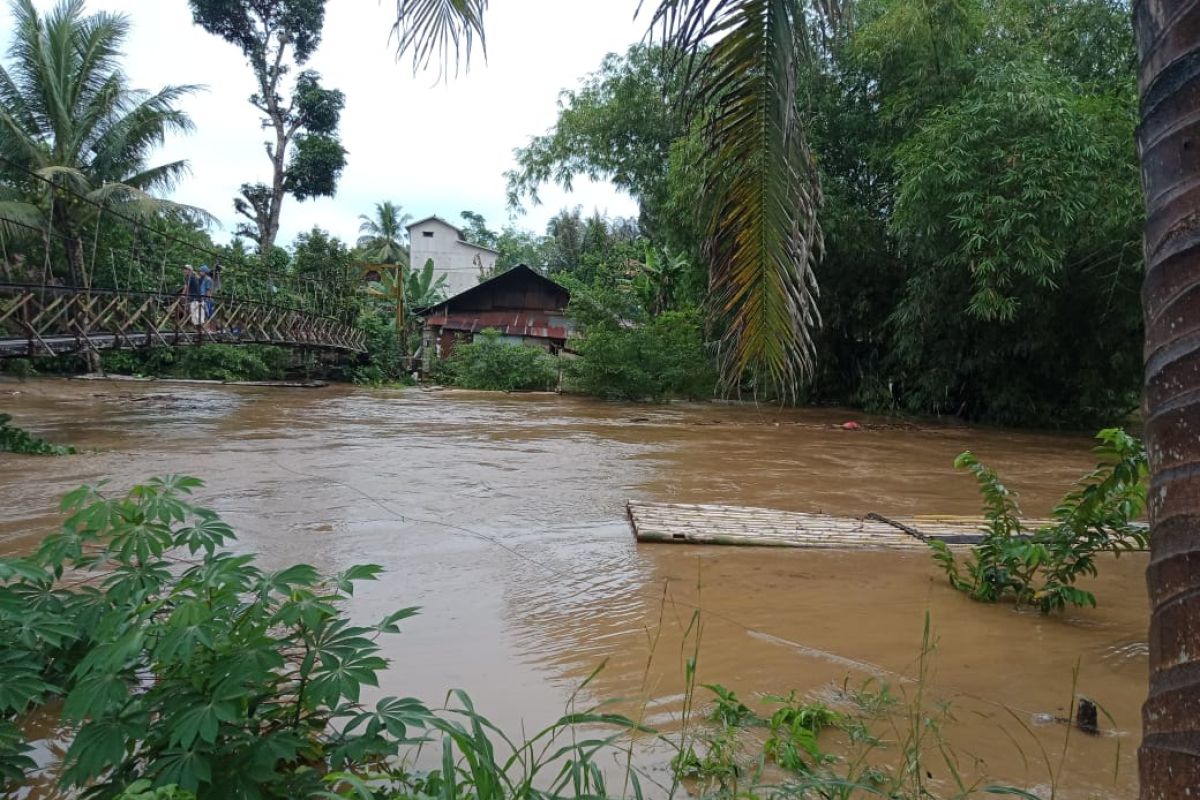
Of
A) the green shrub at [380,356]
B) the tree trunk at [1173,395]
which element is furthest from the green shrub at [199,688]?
the green shrub at [380,356]

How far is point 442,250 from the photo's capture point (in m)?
32.3

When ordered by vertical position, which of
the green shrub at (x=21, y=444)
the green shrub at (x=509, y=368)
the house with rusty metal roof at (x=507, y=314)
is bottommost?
the green shrub at (x=21, y=444)

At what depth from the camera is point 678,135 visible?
1435 cm

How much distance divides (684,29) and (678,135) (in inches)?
503

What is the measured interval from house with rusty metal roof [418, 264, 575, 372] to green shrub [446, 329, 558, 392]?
3.73m

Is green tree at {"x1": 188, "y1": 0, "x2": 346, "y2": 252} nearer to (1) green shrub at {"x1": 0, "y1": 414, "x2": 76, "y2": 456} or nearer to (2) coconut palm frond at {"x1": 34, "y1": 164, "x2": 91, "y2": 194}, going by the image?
(2) coconut palm frond at {"x1": 34, "y1": 164, "x2": 91, "y2": 194}

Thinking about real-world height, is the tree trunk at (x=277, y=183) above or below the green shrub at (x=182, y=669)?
above

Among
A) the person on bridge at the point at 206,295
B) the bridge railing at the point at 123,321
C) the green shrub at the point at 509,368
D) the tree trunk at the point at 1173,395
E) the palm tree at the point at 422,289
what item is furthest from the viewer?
the palm tree at the point at 422,289

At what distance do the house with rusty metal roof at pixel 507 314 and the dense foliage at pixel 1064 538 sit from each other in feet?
65.0

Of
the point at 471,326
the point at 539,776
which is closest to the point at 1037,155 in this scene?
the point at 539,776

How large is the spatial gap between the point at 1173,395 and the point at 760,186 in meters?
1.55

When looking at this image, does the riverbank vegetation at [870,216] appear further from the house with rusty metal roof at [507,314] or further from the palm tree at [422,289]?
the palm tree at [422,289]

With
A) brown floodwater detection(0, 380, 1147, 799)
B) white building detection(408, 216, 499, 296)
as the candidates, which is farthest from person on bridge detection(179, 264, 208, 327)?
white building detection(408, 216, 499, 296)

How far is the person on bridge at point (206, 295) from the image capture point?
43.4ft
